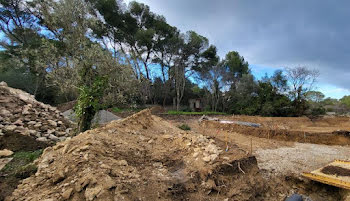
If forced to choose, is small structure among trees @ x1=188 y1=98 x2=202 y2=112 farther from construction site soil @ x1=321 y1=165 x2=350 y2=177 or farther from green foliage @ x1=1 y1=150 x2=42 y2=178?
green foliage @ x1=1 y1=150 x2=42 y2=178

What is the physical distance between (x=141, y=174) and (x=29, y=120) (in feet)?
21.6

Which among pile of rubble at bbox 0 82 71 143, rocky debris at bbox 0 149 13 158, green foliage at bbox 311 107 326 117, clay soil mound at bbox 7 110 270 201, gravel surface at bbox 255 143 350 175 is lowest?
gravel surface at bbox 255 143 350 175

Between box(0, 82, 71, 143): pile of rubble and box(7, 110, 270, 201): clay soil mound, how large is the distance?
3.30m

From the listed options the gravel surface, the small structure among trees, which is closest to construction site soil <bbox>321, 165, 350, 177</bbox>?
the gravel surface

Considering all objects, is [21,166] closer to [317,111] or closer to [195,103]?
[195,103]

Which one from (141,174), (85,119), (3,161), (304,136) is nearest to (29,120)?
(85,119)

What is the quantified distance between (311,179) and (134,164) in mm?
4413

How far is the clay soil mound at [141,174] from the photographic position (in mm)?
2488

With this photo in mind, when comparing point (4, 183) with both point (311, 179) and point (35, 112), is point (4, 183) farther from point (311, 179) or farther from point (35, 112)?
point (311, 179)

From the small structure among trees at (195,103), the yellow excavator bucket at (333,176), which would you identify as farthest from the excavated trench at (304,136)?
the small structure among trees at (195,103)

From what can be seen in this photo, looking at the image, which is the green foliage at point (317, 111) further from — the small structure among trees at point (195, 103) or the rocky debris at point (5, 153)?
the rocky debris at point (5, 153)

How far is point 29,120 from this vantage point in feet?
22.5

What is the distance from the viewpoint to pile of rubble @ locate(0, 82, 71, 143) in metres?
6.15

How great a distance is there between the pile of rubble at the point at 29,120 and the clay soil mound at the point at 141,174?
3.30 metres
